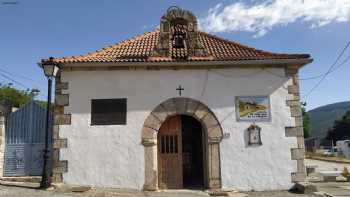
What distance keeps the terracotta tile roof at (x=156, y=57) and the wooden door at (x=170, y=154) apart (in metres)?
1.88

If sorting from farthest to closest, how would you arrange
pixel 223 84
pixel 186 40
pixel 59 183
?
pixel 186 40, pixel 223 84, pixel 59 183

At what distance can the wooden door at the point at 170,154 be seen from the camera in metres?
9.27

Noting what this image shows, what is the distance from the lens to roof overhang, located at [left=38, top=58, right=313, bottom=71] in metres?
9.15

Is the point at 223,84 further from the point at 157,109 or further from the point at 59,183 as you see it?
the point at 59,183

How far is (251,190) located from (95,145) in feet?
14.1

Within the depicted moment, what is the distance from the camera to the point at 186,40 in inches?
401

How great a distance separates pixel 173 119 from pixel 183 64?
1.56 metres

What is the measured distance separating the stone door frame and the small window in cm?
69

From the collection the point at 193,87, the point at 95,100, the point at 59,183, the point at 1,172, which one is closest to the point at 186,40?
the point at 193,87

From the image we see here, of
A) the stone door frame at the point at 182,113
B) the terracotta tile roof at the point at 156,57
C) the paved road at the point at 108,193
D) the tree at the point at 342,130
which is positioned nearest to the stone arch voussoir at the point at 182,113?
the stone door frame at the point at 182,113

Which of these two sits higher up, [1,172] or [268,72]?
[268,72]

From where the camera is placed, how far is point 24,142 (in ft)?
32.3

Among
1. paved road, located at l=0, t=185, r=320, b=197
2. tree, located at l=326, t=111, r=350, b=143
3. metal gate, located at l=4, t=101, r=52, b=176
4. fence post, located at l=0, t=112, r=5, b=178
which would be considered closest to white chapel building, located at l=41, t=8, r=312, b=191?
paved road, located at l=0, t=185, r=320, b=197

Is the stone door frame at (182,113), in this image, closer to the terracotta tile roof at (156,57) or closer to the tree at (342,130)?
the terracotta tile roof at (156,57)
